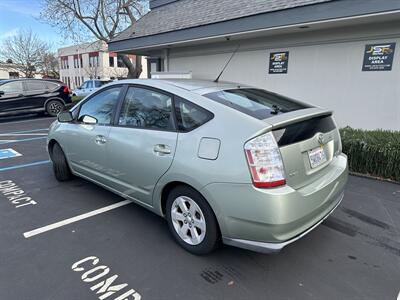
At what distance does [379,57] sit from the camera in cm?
552

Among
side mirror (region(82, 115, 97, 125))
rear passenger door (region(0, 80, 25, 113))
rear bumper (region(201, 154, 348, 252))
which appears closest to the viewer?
rear bumper (region(201, 154, 348, 252))

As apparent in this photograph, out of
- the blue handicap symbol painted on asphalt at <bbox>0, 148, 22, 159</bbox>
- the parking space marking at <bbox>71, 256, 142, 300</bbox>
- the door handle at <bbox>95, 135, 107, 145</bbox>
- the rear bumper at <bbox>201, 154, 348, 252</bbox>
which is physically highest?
the door handle at <bbox>95, 135, 107, 145</bbox>

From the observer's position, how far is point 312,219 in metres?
2.31

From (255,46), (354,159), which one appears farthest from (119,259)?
(255,46)

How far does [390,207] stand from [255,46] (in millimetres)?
5285

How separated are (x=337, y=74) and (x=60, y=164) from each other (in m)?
5.83

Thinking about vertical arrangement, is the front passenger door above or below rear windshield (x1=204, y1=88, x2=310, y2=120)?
below

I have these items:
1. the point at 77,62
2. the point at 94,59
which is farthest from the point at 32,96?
the point at 77,62

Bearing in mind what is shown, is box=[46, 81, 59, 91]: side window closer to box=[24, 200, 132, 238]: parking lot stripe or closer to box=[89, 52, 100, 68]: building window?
box=[24, 200, 132, 238]: parking lot stripe

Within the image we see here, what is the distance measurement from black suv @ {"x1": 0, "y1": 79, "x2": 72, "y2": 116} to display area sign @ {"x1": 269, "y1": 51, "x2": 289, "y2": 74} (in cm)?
957

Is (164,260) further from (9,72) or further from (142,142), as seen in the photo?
(9,72)

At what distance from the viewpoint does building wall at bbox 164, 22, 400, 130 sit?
5523 millimetres

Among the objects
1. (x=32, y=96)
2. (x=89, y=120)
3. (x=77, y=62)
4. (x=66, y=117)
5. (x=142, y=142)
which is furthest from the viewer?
(x=77, y=62)

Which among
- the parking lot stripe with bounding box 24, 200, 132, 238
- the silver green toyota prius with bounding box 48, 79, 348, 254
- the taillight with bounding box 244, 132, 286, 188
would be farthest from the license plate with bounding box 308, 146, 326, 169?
the parking lot stripe with bounding box 24, 200, 132, 238
